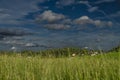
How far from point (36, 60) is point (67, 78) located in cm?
369

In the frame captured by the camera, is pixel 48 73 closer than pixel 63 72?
Yes

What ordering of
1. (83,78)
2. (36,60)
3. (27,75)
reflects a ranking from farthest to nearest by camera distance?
1. (36,60)
2. (83,78)
3. (27,75)

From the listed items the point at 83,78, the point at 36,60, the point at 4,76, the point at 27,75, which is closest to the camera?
the point at 27,75

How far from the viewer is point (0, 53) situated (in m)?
14.6

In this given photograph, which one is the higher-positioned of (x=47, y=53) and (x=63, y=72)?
(x=47, y=53)

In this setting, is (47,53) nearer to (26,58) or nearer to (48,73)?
(26,58)

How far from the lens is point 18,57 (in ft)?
41.9

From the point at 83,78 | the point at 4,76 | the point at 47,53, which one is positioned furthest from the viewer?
the point at 47,53

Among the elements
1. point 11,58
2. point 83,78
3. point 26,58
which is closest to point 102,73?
point 83,78

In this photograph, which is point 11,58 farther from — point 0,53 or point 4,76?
point 4,76

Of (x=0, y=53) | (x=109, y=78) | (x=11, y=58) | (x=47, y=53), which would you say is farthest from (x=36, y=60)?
(x=109, y=78)

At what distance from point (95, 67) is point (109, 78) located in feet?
5.71

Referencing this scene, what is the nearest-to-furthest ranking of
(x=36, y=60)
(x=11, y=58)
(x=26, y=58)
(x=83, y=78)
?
(x=83, y=78)
(x=36, y=60)
(x=26, y=58)
(x=11, y=58)

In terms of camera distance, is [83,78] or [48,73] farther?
[83,78]
